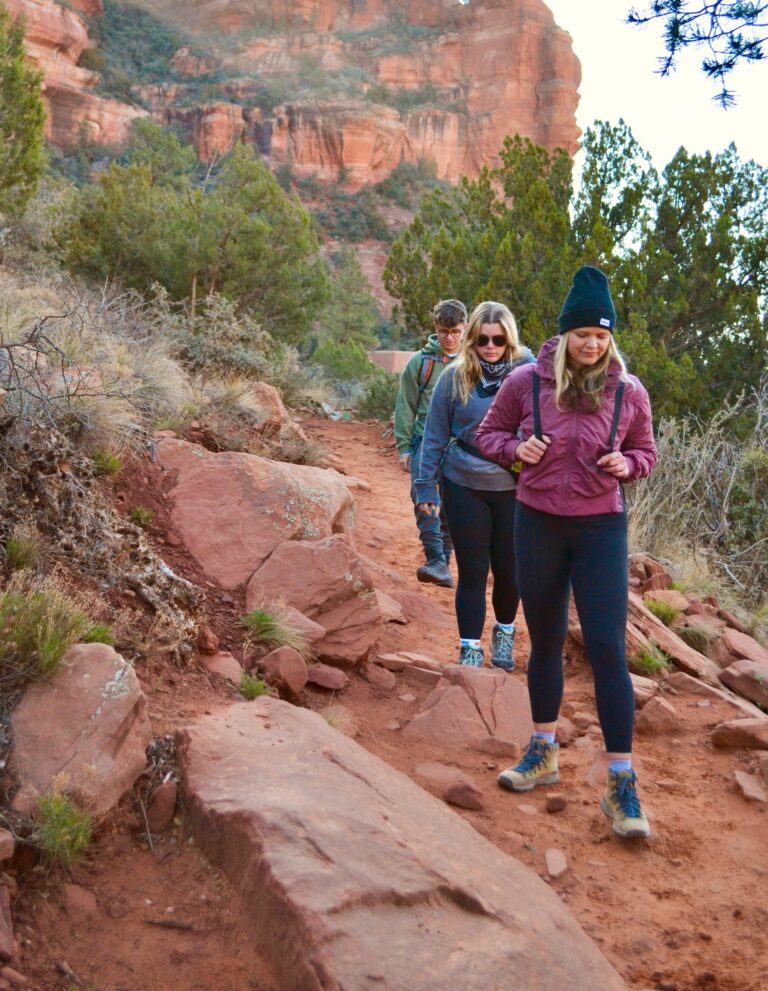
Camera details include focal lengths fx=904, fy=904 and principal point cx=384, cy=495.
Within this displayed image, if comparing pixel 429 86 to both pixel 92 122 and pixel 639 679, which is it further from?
pixel 639 679

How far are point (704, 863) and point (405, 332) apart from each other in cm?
1333

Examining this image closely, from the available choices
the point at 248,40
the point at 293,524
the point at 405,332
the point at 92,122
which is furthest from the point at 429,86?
the point at 293,524

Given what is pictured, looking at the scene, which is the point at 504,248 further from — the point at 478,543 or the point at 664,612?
the point at 478,543

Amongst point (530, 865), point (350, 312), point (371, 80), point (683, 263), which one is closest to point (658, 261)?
point (683, 263)

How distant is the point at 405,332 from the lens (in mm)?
15703

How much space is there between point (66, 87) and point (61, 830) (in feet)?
182

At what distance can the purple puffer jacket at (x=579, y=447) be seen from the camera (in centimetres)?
296

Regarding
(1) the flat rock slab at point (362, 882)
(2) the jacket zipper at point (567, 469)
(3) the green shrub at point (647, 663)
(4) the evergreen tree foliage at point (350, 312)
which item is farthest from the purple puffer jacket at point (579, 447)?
(4) the evergreen tree foliage at point (350, 312)

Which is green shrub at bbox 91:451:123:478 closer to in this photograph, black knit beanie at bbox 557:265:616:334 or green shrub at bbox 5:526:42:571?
green shrub at bbox 5:526:42:571

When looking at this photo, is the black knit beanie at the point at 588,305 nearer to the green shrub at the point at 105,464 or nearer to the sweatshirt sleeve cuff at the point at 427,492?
the sweatshirt sleeve cuff at the point at 427,492

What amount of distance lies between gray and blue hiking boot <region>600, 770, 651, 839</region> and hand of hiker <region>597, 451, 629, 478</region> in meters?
1.01

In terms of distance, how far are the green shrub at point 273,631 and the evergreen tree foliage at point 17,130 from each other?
13.1 metres

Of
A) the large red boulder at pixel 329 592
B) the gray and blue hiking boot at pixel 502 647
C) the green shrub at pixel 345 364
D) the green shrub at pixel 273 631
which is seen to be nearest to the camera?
the green shrub at pixel 273 631

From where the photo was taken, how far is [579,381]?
299cm
